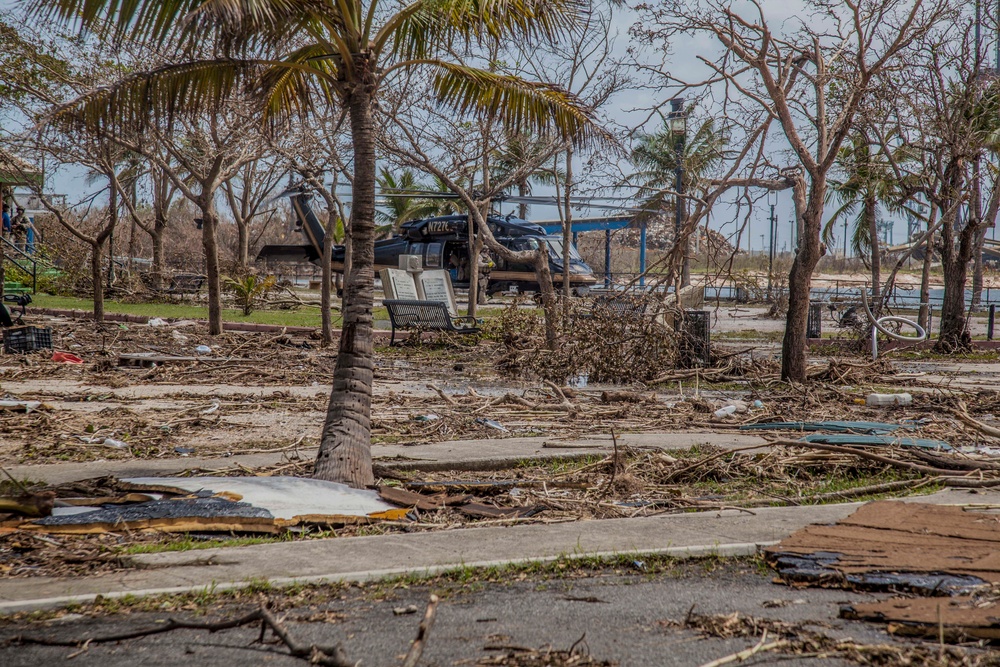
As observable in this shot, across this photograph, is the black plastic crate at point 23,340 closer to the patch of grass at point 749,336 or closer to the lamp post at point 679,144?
the lamp post at point 679,144

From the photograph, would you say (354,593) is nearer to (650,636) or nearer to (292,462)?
(650,636)

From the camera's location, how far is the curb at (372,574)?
3885mm

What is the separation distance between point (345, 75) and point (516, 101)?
1.46m

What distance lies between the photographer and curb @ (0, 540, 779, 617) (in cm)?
388

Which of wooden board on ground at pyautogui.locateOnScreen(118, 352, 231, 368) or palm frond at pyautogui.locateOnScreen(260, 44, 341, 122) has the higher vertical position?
palm frond at pyautogui.locateOnScreen(260, 44, 341, 122)

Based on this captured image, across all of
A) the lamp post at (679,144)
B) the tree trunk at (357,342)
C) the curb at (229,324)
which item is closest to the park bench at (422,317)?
the curb at (229,324)

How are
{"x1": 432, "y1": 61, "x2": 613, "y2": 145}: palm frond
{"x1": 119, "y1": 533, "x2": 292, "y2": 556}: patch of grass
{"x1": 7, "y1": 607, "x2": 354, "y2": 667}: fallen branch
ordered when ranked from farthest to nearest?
{"x1": 432, "y1": 61, "x2": 613, "y2": 145}: palm frond < {"x1": 119, "y1": 533, "x2": 292, "y2": 556}: patch of grass < {"x1": 7, "y1": 607, "x2": 354, "y2": 667}: fallen branch

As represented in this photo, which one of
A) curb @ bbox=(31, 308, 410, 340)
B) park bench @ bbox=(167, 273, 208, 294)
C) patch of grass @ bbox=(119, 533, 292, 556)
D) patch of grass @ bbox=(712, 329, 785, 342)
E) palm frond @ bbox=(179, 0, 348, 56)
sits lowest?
patch of grass @ bbox=(119, 533, 292, 556)

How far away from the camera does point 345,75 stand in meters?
6.64

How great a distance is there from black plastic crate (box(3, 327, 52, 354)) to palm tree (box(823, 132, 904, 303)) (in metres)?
16.1

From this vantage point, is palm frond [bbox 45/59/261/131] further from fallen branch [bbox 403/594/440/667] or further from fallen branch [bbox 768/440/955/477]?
fallen branch [bbox 768/440/955/477]

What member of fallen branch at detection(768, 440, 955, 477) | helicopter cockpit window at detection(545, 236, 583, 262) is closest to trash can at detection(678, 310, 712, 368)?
fallen branch at detection(768, 440, 955, 477)

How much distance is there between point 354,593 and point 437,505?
193cm

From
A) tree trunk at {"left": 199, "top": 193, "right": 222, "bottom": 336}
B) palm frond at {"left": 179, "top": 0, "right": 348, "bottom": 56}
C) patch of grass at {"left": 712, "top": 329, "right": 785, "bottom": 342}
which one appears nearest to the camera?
palm frond at {"left": 179, "top": 0, "right": 348, "bottom": 56}
